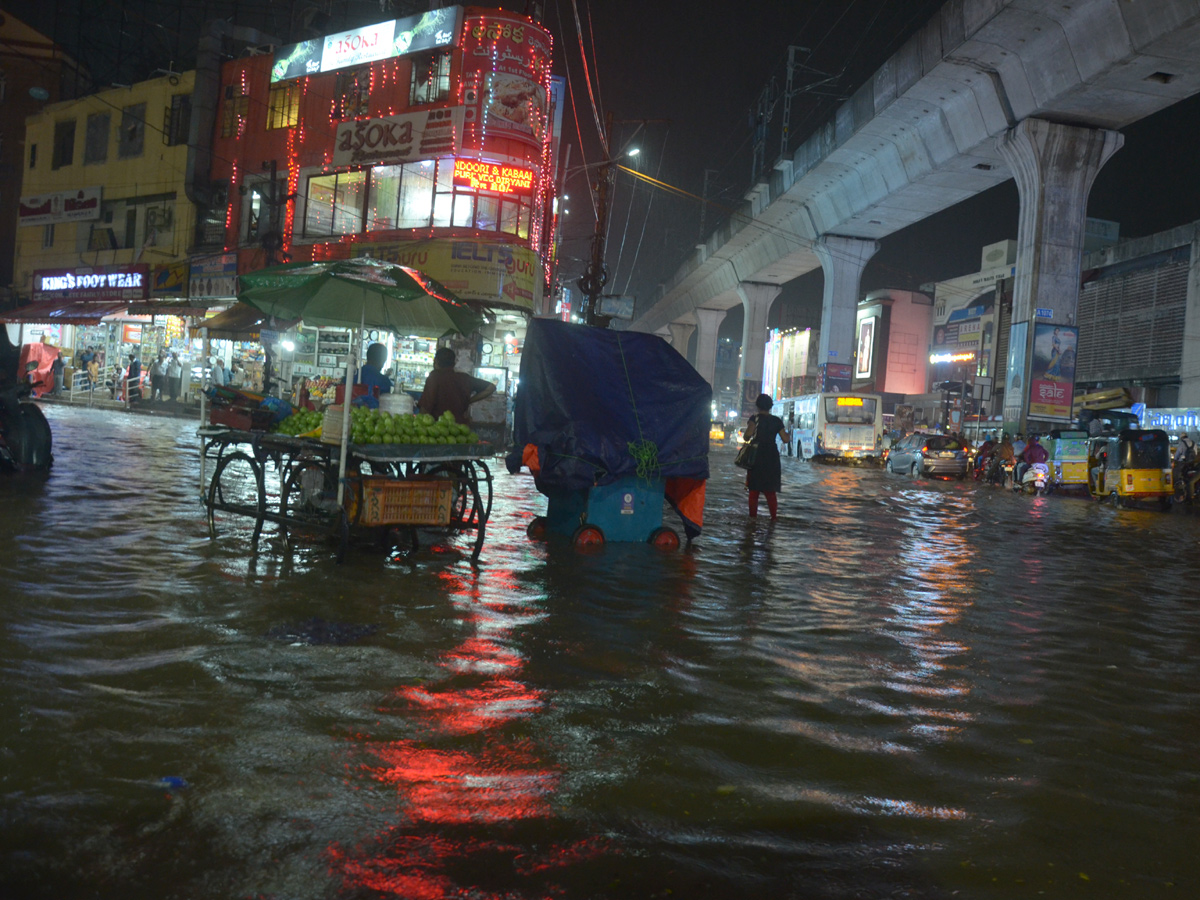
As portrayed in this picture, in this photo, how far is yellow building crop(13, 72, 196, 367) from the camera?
1303 inches

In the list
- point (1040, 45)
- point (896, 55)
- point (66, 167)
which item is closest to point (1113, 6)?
point (1040, 45)

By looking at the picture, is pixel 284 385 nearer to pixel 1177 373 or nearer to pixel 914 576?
pixel 914 576

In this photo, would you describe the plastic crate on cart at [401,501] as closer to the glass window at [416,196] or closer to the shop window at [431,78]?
the glass window at [416,196]

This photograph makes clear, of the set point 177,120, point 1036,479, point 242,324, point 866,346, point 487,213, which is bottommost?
point 1036,479

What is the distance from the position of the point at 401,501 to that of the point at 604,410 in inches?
102

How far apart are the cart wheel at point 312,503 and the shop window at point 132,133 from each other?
107 feet

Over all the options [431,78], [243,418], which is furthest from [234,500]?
[431,78]

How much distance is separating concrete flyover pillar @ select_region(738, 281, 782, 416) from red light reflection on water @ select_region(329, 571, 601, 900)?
4677cm

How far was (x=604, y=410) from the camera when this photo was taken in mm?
9250

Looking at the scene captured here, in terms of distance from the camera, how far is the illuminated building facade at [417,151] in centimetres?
2591

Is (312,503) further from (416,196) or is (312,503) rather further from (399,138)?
(399,138)

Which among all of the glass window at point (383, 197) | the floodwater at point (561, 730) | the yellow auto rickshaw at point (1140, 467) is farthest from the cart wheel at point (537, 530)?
the glass window at point (383, 197)

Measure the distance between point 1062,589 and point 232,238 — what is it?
30.1 meters

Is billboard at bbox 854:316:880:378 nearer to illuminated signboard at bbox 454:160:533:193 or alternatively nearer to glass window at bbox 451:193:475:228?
illuminated signboard at bbox 454:160:533:193
